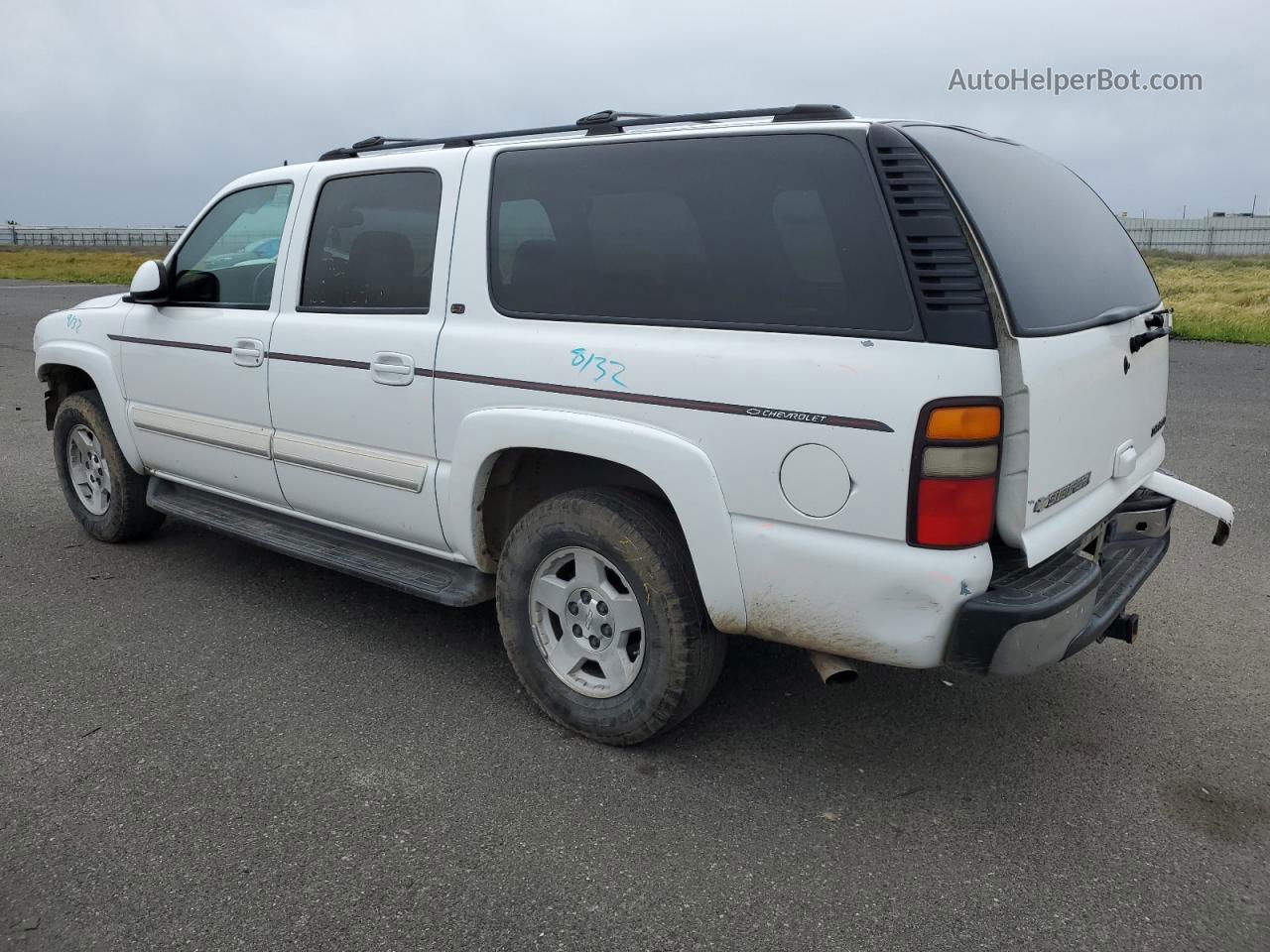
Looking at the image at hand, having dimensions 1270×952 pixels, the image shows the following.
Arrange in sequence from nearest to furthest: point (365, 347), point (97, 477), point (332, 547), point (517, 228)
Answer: point (517, 228) → point (365, 347) → point (332, 547) → point (97, 477)

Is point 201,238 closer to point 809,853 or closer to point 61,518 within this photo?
point 61,518

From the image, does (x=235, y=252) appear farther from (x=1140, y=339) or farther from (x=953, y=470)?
(x=1140, y=339)

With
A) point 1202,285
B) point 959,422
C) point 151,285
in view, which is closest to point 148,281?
point 151,285

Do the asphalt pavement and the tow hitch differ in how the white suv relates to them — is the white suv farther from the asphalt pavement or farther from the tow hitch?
the asphalt pavement

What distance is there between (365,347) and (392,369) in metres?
0.18

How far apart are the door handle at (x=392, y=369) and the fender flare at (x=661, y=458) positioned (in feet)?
1.13

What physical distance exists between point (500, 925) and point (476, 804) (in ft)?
1.82

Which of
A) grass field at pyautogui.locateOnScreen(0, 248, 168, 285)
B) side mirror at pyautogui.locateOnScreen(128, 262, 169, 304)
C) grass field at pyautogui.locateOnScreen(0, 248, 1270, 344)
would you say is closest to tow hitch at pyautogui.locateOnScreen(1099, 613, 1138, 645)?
side mirror at pyautogui.locateOnScreen(128, 262, 169, 304)

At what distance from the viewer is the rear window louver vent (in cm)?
271

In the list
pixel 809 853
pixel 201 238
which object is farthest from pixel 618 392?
pixel 201 238

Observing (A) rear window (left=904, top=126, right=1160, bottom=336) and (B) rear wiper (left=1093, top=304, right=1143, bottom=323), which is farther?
(B) rear wiper (left=1093, top=304, right=1143, bottom=323)

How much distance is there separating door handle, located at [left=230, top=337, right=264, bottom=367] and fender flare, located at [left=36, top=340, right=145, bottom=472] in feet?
3.54

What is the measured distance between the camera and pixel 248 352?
4.37 m

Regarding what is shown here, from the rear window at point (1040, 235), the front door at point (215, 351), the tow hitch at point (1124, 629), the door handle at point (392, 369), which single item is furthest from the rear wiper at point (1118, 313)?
the front door at point (215, 351)
